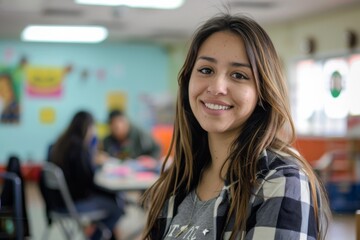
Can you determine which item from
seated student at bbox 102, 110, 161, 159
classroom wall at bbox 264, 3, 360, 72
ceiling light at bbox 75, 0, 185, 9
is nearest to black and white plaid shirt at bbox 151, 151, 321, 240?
seated student at bbox 102, 110, 161, 159

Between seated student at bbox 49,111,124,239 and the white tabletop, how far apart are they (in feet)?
0.44

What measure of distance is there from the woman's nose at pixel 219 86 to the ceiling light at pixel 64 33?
8555 millimetres

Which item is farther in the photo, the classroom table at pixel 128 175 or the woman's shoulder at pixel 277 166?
the classroom table at pixel 128 175

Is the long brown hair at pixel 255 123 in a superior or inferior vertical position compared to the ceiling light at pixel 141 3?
inferior

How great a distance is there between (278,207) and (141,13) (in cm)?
759

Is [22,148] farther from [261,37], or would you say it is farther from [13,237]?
[261,37]

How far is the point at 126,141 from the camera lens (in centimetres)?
651

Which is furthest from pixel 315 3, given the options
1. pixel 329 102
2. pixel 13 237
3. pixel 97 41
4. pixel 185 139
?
pixel 185 139

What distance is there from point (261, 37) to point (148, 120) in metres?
10.6

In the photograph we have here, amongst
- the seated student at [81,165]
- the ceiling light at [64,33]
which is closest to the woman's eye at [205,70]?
the seated student at [81,165]

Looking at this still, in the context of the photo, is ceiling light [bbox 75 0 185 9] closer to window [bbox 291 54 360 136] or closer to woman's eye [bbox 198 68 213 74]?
window [bbox 291 54 360 136]

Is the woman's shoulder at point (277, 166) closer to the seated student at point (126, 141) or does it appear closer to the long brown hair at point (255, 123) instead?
the long brown hair at point (255, 123)

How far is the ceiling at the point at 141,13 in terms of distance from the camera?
7809mm

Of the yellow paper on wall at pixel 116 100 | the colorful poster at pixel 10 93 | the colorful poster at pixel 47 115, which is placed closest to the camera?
the colorful poster at pixel 10 93
